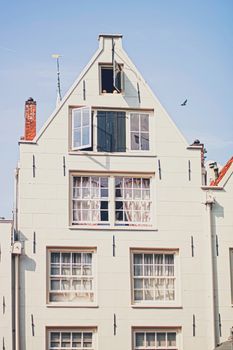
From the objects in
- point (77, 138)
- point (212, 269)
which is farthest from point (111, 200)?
point (212, 269)

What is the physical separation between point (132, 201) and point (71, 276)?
3286mm

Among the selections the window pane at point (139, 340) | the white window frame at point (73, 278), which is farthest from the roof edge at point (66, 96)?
the window pane at point (139, 340)

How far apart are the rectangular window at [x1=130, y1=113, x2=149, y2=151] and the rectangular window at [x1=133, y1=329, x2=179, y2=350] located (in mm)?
6151

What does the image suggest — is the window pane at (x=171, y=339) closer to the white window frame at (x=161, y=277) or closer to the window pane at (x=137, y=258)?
the white window frame at (x=161, y=277)

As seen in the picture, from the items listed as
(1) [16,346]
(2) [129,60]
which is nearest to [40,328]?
(1) [16,346]

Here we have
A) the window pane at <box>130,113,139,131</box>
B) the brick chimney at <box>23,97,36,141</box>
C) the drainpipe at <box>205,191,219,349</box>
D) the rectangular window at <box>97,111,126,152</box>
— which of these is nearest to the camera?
the drainpipe at <box>205,191,219,349</box>

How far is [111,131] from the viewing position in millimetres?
28781

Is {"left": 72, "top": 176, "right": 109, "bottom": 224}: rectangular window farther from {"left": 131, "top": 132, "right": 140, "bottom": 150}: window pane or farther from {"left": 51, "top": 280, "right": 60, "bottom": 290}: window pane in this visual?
{"left": 51, "top": 280, "right": 60, "bottom": 290}: window pane

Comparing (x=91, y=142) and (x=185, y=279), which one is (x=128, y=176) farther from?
(x=185, y=279)

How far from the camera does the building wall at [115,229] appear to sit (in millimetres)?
27078

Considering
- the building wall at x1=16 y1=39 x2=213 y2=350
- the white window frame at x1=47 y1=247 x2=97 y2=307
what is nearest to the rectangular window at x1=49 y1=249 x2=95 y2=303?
the white window frame at x1=47 y1=247 x2=97 y2=307

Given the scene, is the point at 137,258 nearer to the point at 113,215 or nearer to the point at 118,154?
the point at 113,215

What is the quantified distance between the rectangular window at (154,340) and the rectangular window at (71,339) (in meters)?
1.47

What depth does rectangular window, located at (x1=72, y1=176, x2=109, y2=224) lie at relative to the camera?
92.4ft
